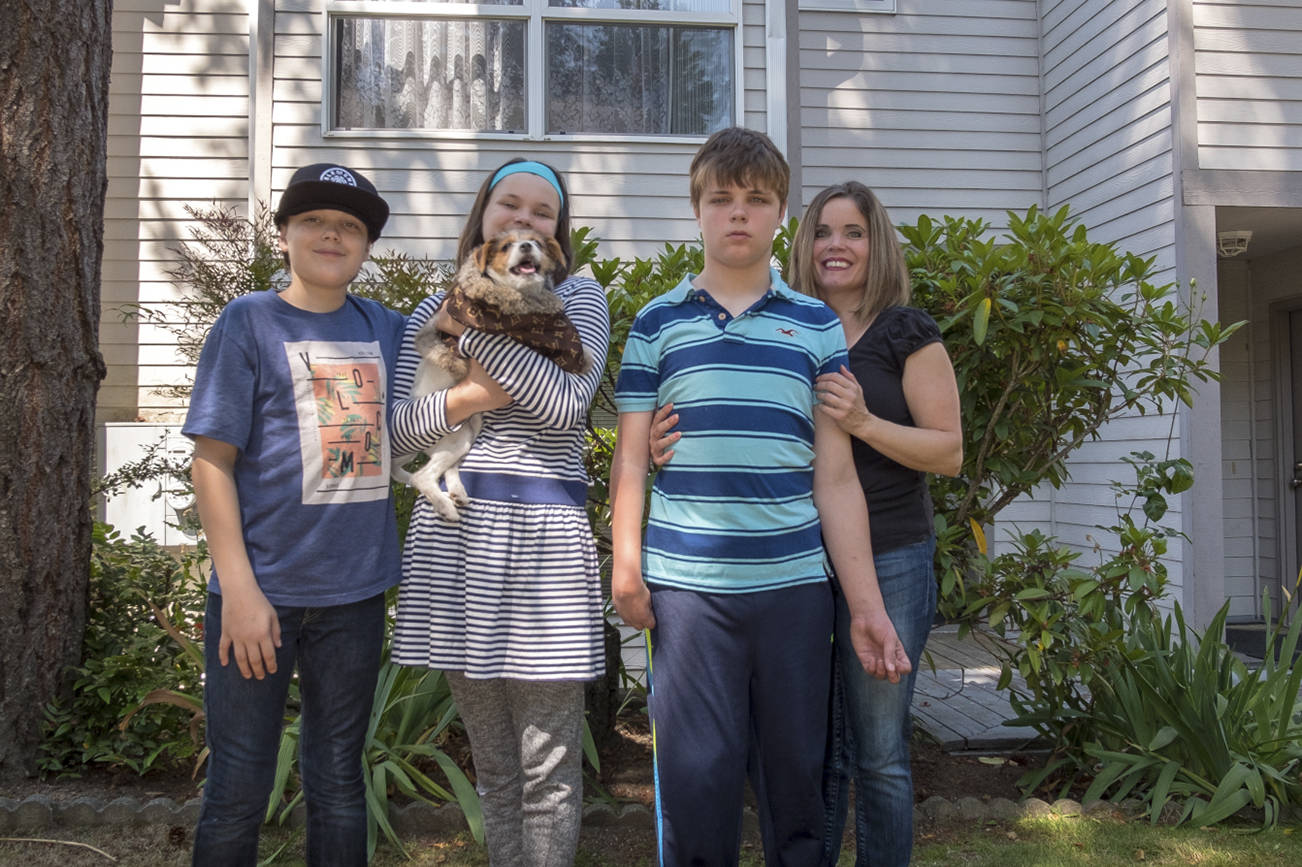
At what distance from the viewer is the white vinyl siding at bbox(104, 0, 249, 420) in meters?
6.91

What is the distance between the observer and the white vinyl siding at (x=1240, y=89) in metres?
6.08

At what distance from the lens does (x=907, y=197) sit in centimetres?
776

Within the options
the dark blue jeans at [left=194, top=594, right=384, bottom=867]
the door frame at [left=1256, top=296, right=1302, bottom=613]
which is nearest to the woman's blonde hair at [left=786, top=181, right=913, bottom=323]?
the dark blue jeans at [left=194, top=594, right=384, bottom=867]

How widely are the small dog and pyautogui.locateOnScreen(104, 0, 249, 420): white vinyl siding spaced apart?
17.8ft

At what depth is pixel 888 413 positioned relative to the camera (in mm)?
2408

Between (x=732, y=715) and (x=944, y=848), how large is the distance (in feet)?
5.07

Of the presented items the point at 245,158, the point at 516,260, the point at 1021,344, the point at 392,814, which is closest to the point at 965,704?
the point at 1021,344

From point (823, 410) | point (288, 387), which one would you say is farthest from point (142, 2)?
point (823, 410)

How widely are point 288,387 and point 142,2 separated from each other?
6.41 m

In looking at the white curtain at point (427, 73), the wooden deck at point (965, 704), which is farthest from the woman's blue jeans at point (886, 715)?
the white curtain at point (427, 73)

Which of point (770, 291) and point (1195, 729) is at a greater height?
point (770, 291)

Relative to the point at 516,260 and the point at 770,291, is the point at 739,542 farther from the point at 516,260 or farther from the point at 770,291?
the point at 516,260

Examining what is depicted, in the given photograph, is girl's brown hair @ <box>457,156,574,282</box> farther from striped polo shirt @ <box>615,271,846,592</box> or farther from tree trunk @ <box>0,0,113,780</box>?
tree trunk @ <box>0,0,113,780</box>

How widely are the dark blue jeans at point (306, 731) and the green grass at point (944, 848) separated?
970mm
